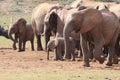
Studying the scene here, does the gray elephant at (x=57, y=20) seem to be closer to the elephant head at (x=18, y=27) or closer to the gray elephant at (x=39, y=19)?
the elephant head at (x=18, y=27)

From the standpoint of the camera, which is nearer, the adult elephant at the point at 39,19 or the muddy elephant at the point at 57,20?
the muddy elephant at the point at 57,20

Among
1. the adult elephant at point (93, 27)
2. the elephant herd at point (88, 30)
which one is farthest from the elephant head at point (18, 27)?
the adult elephant at point (93, 27)

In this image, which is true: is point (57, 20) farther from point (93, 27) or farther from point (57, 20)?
point (93, 27)

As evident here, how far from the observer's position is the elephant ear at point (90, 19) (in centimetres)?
1587

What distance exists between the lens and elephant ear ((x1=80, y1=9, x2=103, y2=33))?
1587 cm

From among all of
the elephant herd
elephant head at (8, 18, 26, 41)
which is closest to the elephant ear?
the elephant herd

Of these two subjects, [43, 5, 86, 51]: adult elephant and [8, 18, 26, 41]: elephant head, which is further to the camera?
[8, 18, 26, 41]: elephant head

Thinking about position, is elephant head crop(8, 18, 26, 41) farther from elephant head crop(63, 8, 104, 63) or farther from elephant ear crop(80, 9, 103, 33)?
elephant ear crop(80, 9, 103, 33)

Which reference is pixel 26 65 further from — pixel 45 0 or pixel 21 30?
pixel 45 0

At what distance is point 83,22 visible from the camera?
1588cm

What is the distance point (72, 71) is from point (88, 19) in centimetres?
205

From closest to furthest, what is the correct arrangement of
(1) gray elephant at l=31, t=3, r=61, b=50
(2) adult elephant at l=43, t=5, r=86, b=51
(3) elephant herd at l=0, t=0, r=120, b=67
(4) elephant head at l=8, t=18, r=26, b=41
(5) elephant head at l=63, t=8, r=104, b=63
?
(5) elephant head at l=63, t=8, r=104, b=63, (3) elephant herd at l=0, t=0, r=120, b=67, (2) adult elephant at l=43, t=5, r=86, b=51, (4) elephant head at l=8, t=18, r=26, b=41, (1) gray elephant at l=31, t=3, r=61, b=50

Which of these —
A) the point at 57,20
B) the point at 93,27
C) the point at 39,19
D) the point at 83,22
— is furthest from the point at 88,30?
the point at 39,19

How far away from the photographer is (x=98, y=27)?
52.9 feet
